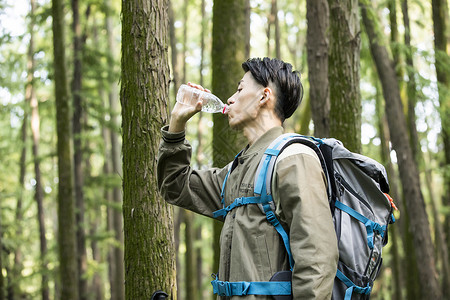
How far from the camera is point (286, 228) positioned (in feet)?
8.52

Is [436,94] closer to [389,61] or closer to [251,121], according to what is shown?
[389,61]

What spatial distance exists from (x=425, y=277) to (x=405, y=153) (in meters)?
2.66

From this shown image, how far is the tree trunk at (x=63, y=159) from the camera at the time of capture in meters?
9.61

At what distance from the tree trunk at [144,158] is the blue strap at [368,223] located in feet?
5.66

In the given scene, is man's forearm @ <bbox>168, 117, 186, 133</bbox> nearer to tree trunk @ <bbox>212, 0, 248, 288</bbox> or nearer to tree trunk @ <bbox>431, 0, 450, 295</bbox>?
tree trunk @ <bbox>212, 0, 248, 288</bbox>

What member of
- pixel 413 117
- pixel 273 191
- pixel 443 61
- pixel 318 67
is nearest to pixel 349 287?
pixel 273 191

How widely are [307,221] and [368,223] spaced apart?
16.9 inches

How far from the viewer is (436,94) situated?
10797 mm

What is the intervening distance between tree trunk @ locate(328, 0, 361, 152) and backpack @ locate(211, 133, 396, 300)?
133 inches

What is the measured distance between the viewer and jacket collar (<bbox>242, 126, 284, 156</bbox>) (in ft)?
9.68

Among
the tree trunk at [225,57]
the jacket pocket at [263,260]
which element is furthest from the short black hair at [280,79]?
the tree trunk at [225,57]

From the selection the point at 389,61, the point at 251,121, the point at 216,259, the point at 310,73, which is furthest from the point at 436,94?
the point at 251,121

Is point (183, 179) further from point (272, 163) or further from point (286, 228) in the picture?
point (286, 228)

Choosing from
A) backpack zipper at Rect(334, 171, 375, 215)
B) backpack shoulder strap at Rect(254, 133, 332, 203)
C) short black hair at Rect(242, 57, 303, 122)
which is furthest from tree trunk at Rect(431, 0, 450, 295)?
backpack shoulder strap at Rect(254, 133, 332, 203)
